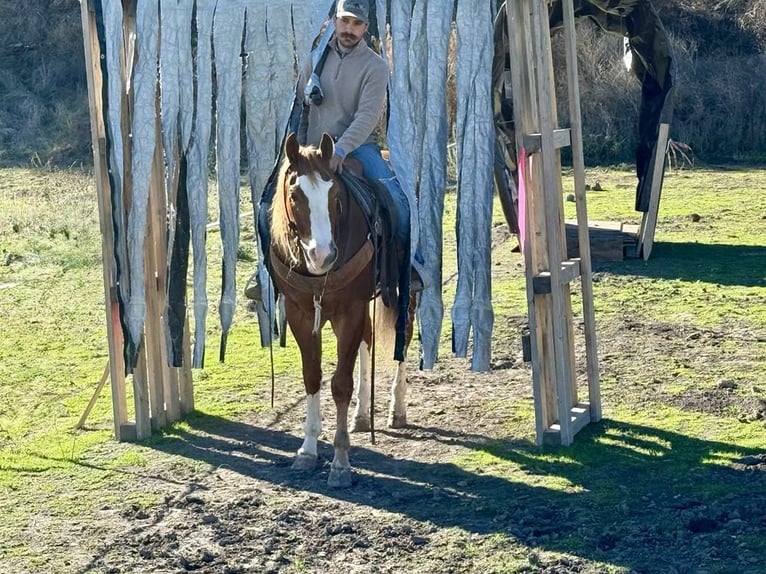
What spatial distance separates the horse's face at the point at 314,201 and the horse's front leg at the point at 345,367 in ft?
1.95

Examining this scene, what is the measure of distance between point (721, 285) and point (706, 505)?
590cm

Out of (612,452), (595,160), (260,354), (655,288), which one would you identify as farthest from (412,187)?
(595,160)

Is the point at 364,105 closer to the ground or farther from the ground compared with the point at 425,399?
farther from the ground

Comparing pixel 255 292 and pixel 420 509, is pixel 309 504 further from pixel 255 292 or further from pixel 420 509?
pixel 255 292

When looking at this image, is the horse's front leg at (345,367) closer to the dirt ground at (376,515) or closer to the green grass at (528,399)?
the dirt ground at (376,515)

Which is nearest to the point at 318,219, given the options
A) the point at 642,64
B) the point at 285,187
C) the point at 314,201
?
the point at 314,201

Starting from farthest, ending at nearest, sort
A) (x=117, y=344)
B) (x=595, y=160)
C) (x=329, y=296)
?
(x=595, y=160) < (x=117, y=344) < (x=329, y=296)

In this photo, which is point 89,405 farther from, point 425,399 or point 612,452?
point 612,452

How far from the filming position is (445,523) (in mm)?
6047

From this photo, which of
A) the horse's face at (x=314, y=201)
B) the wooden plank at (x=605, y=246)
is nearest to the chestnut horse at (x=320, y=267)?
the horse's face at (x=314, y=201)

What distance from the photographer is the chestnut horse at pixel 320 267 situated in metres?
6.27

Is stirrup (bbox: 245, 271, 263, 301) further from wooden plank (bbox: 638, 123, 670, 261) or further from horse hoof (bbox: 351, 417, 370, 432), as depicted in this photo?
wooden plank (bbox: 638, 123, 670, 261)

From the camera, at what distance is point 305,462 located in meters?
7.04

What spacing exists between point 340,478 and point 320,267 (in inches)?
48.2
